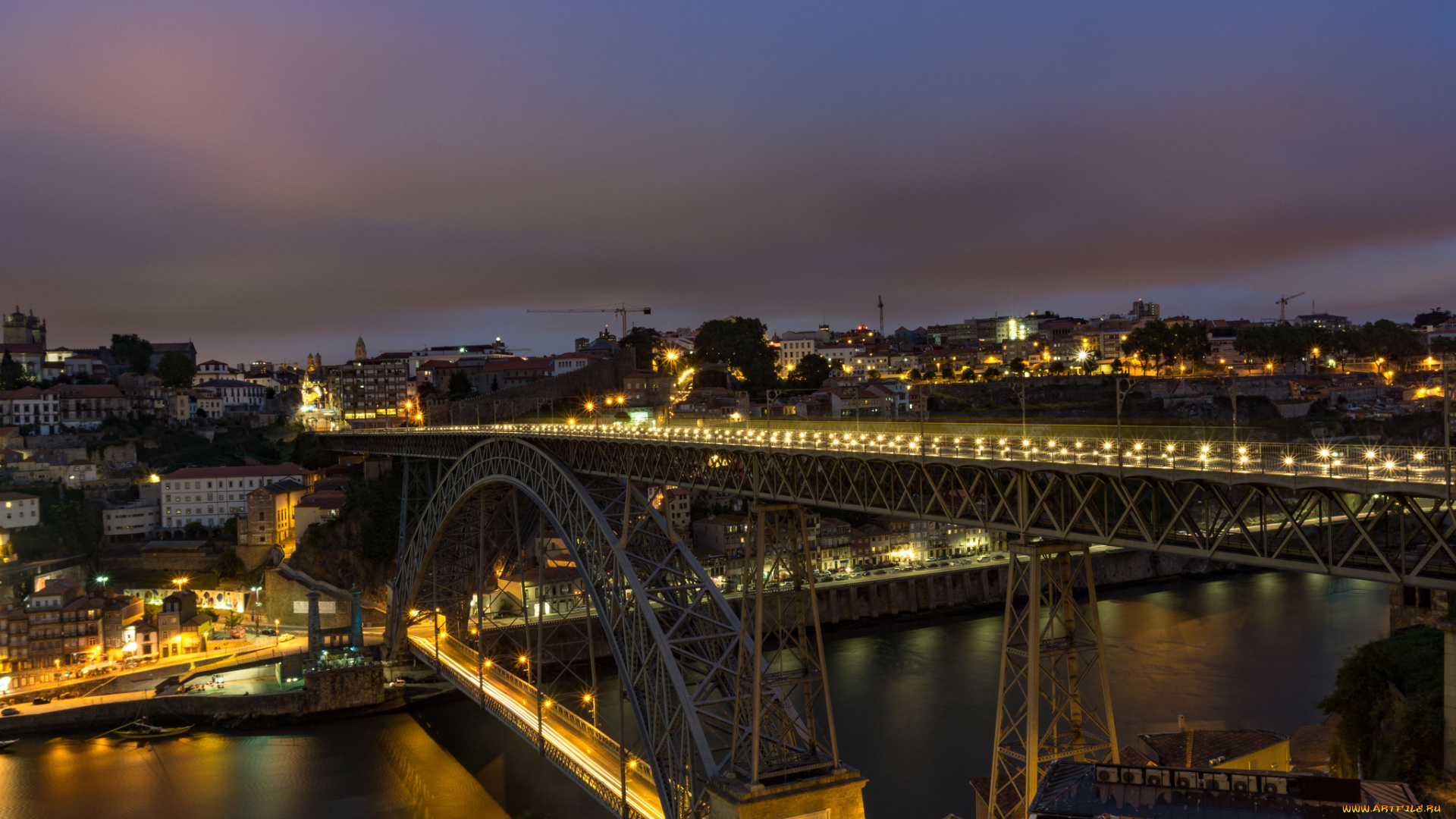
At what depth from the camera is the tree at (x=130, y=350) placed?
86.4 m

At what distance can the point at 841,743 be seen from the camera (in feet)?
89.5

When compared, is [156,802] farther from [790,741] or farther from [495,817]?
[790,741]

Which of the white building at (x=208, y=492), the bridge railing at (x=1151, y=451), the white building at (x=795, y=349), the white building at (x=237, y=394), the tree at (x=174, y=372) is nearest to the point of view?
the bridge railing at (x=1151, y=451)

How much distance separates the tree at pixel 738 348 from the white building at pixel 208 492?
29.9 m

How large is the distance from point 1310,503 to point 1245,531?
2.93 ft

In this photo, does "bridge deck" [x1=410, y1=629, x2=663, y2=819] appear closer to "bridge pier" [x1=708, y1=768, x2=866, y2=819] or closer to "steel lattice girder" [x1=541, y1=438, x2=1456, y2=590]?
"bridge pier" [x1=708, y1=768, x2=866, y2=819]

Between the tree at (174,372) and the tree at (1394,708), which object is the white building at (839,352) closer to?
the tree at (174,372)

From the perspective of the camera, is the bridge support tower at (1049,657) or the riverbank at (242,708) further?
the riverbank at (242,708)

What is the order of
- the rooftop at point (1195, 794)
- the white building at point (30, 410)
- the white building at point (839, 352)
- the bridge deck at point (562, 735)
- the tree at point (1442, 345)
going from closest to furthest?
the rooftop at point (1195, 794) → the bridge deck at point (562, 735) → the white building at point (30, 410) → the tree at point (1442, 345) → the white building at point (839, 352)

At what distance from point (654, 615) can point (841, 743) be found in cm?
1266

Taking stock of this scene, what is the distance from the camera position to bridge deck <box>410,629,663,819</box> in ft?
63.2

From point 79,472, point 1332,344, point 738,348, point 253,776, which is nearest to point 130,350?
point 79,472

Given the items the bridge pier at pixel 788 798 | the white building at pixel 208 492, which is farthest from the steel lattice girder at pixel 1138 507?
the white building at pixel 208 492

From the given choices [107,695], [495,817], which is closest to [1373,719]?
[495,817]
